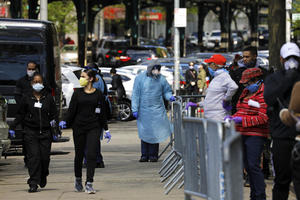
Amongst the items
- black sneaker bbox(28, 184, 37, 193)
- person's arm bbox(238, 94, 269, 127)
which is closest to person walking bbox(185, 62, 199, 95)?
black sneaker bbox(28, 184, 37, 193)

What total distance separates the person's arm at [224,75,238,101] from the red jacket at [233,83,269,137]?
1441 mm

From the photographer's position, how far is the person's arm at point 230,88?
11196mm

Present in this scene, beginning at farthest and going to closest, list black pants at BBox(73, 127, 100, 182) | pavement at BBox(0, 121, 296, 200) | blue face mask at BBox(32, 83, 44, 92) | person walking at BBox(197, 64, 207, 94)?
person walking at BBox(197, 64, 207, 94) < blue face mask at BBox(32, 83, 44, 92) < black pants at BBox(73, 127, 100, 182) < pavement at BBox(0, 121, 296, 200)

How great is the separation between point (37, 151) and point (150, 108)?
3.87 metres

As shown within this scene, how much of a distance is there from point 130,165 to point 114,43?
36.9 m

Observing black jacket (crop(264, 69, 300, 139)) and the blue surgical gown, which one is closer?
black jacket (crop(264, 69, 300, 139))

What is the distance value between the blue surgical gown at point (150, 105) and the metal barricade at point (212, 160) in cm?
710

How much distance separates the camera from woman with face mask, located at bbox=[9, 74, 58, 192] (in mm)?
11750

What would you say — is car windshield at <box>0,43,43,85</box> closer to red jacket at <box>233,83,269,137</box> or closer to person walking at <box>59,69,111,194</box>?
person walking at <box>59,69,111,194</box>

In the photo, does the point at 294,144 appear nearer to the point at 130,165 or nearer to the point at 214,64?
the point at 214,64

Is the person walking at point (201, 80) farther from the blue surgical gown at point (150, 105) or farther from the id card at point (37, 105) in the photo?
the id card at point (37, 105)

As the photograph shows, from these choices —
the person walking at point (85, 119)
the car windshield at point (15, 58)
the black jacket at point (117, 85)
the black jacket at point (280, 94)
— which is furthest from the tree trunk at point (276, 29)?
the black jacket at point (280, 94)

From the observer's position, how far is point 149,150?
15.2 metres

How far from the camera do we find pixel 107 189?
11.7 meters
